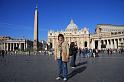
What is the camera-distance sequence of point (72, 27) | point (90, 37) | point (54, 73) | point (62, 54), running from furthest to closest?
1. point (72, 27)
2. point (90, 37)
3. point (54, 73)
4. point (62, 54)

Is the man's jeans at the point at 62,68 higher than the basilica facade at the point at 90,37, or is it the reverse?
the basilica facade at the point at 90,37

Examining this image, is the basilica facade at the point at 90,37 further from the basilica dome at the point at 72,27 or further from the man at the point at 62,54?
the man at the point at 62,54

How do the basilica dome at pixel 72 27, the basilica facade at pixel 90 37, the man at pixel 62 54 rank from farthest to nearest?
the basilica dome at pixel 72 27 < the basilica facade at pixel 90 37 < the man at pixel 62 54

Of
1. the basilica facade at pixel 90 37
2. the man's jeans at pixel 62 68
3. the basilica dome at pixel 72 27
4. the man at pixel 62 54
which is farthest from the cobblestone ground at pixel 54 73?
the basilica dome at pixel 72 27

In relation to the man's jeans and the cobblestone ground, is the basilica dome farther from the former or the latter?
the man's jeans

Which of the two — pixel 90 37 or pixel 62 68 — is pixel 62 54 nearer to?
pixel 62 68

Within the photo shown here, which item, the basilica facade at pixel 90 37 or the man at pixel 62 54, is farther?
the basilica facade at pixel 90 37

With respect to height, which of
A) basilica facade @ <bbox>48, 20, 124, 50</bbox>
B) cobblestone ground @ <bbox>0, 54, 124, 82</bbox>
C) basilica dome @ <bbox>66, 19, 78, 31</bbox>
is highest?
basilica dome @ <bbox>66, 19, 78, 31</bbox>

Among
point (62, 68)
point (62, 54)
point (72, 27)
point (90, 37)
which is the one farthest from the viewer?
point (72, 27)

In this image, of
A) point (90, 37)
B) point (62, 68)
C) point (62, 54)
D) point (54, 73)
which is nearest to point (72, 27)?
point (90, 37)

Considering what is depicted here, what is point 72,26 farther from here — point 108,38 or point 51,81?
point 51,81

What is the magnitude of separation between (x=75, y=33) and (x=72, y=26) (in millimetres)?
17852

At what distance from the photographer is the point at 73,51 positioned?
1515 centimetres

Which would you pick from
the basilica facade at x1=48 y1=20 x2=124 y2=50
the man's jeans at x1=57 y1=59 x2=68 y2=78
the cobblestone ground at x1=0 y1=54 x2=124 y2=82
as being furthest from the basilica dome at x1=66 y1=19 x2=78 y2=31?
the man's jeans at x1=57 y1=59 x2=68 y2=78
